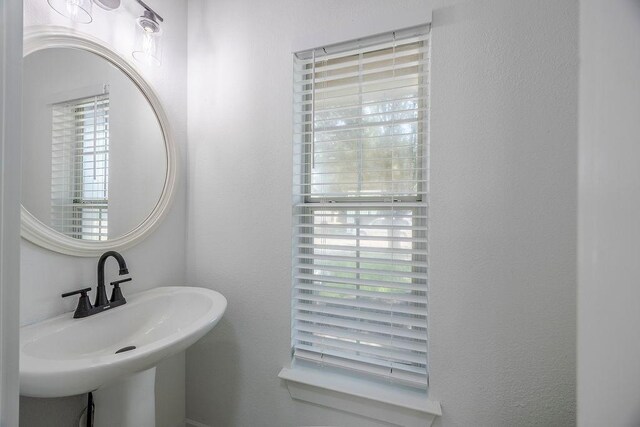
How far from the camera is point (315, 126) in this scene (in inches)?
49.3

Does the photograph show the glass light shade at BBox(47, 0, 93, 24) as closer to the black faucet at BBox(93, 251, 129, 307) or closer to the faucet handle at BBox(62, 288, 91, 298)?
the black faucet at BBox(93, 251, 129, 307)

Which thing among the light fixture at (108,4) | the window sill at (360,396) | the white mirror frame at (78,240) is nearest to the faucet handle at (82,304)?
the white mirror frame at (78,240)

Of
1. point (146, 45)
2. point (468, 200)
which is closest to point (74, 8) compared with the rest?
point (146, 45)

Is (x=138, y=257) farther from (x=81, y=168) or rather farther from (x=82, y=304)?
(x=81, y=168)

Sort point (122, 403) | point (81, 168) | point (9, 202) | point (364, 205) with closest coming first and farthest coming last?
1. point (9, 202)
2. point (122, 403)
3. point (81, 168)
4. point (364, 205)

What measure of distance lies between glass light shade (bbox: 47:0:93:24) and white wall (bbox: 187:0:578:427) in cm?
55

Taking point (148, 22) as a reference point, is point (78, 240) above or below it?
below

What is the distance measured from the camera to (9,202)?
386mm

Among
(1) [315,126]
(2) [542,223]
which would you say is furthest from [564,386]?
(1) [315,126]

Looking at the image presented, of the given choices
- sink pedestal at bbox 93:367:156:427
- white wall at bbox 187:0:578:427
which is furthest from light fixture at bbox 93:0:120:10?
sink pedestal at bbox 93:367:156:427

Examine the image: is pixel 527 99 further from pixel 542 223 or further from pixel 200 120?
pixel 200 120

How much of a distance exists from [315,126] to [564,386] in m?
1.34

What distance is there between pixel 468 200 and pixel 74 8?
5.20 ft

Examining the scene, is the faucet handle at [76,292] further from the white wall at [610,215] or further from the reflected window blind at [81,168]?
the white wall at [610,215]
